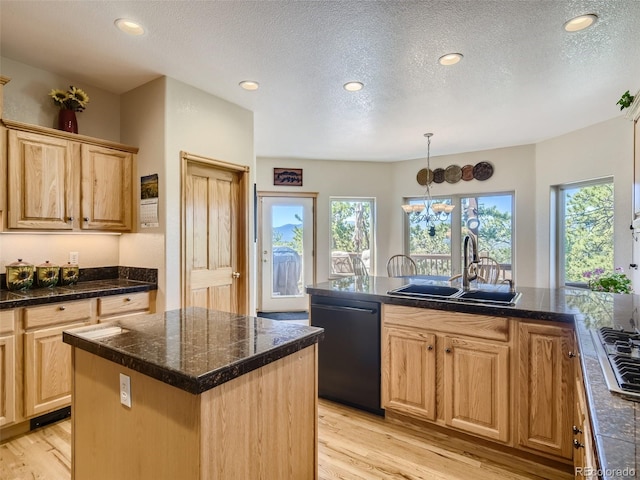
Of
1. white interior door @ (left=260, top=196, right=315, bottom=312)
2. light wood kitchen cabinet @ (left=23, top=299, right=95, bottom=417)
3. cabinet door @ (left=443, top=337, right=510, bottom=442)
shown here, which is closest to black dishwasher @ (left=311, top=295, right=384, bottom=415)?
cabinet door @ (left=443, top=337, right=510, bottom=442)

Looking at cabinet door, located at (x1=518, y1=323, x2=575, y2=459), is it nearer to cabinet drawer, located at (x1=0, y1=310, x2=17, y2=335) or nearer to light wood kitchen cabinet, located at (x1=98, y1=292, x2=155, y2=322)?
light wood kitchen cabinet, located at (x1=98, y1=292, x2=155, y2=322)

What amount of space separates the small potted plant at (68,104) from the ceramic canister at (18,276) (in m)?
1.08

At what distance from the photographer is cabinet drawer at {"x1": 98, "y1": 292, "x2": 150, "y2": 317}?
2600 mm

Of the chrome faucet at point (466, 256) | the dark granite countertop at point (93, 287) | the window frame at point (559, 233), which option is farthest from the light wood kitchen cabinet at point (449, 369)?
the window frame at point (559, 233)

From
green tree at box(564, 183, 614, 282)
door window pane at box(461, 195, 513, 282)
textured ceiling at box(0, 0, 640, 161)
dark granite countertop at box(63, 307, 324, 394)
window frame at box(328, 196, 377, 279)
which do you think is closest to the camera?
dark granite countertop at box(63, 307, 324, 394)

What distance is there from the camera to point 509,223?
5.20 meters

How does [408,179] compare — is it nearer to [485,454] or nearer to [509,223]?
[509,223]

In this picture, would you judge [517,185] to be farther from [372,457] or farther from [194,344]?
[194,344]

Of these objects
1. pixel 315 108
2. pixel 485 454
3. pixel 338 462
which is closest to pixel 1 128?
pixel 315 108

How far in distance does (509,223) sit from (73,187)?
210 inches

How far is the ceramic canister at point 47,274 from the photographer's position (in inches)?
104

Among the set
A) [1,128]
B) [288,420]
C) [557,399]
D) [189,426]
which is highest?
[1,128]

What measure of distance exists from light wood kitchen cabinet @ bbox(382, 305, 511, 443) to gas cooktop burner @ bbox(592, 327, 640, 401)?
0.58m

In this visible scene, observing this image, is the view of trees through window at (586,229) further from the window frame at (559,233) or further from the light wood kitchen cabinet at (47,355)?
the light wood kitchen cabinet at (47,355)
